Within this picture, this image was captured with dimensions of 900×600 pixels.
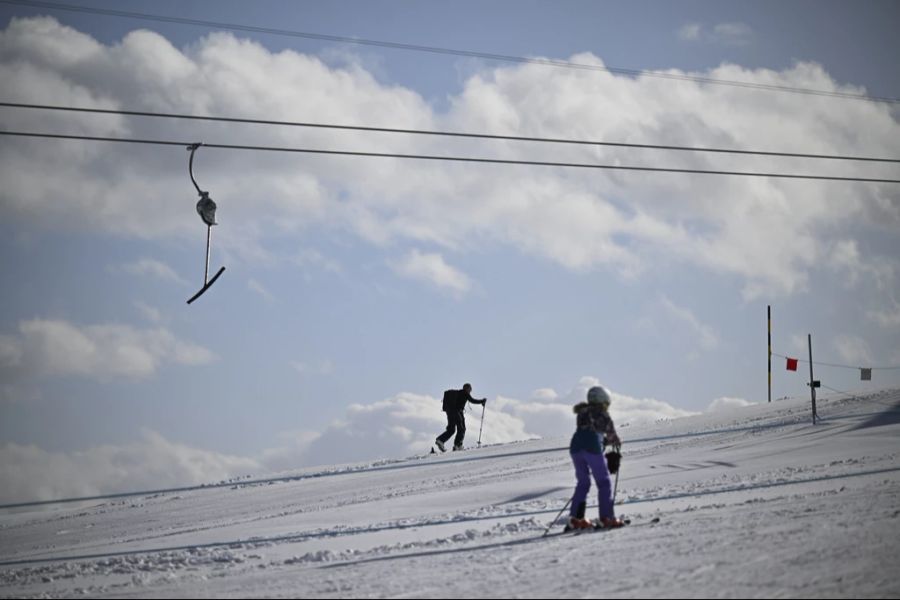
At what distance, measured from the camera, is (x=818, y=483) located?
12828 mm

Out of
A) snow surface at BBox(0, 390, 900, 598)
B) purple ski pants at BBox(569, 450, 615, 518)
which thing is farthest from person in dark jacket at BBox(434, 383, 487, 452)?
purple ski pants at BBox(569, 450, 615, 518)

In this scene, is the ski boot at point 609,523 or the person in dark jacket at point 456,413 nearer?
the ski boot at point 609,523

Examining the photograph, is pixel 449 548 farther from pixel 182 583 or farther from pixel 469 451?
pixel 469 451

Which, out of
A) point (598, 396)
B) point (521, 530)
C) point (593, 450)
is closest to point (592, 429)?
point (593, 450)

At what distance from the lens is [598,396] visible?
1054 cm

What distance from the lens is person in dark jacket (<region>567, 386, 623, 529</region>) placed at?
Answer: 34.0ft

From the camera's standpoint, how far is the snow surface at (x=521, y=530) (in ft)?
25.4

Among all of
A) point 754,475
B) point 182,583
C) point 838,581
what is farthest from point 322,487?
point 838,581

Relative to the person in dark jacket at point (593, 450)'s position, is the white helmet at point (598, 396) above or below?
above

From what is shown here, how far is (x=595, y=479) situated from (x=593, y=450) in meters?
0.34

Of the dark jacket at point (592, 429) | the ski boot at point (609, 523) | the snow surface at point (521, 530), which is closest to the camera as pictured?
the snow surface at point (521, 530)

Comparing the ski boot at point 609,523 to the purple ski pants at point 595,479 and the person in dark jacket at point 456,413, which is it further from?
the person in dark jacket at point 456,413

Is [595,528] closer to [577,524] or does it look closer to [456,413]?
[577,524]

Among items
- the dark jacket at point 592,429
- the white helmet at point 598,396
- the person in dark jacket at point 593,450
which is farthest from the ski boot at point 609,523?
the white helmet at point 598,396
